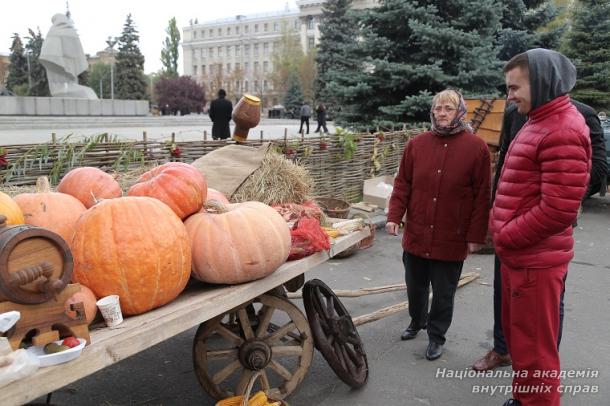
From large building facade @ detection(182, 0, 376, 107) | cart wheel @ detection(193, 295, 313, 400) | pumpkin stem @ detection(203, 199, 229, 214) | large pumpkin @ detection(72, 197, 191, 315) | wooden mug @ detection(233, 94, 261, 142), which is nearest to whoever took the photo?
large pumpkin @ detection(72, 197, 191, 315)

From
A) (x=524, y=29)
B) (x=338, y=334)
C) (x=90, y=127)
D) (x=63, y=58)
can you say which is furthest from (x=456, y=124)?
(x=63, y=58)

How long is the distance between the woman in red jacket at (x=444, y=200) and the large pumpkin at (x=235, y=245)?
4.60 feet

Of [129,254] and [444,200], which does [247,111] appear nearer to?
[444,200]

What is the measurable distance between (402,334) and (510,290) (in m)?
1.46

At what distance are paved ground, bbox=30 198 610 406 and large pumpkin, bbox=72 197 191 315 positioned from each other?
1327mm

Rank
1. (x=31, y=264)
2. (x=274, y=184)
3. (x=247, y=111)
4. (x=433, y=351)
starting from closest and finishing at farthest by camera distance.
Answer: (x=31, y=264)
(x=433, y=351)
(x=274, y=184)
(x=247, y=111)

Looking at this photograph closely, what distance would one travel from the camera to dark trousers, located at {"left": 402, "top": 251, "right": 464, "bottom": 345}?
11.7ft

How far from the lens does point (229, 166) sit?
4.06 m

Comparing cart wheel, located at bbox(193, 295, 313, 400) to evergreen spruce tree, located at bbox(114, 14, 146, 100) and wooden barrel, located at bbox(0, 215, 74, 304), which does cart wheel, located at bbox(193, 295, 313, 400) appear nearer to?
wooden barrel, located at bbox(0, 215, 74, 304)

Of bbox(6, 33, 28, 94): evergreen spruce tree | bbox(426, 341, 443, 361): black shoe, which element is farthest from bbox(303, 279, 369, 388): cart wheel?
bbox(6, 33, 28, 94): evergreen spruce tree

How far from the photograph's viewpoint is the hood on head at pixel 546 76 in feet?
8.14

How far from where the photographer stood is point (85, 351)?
5.41 ft

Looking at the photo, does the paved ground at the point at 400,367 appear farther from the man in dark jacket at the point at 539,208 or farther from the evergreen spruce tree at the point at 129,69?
the evergreen spruce tree at the point at 129,69

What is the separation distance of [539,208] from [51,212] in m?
2.23
